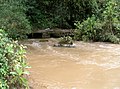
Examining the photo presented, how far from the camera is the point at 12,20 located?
1225cm

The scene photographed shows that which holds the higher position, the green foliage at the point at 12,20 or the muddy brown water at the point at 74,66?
the green foliage at the point at 12,20

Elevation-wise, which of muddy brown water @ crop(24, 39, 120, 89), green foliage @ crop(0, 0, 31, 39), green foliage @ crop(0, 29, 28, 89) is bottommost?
muddy brown water @ crop(24, 39, 120, 89)

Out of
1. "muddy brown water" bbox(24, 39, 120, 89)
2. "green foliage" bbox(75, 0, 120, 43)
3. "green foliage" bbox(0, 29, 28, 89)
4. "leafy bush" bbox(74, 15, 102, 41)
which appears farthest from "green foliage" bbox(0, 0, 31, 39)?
"green foliage" bbox(0, 29, 28, 89)

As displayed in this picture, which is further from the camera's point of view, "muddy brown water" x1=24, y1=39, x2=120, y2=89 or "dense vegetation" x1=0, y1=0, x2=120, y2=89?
"dense vegetation" x1=0, y1=0, x2=120, y2=89

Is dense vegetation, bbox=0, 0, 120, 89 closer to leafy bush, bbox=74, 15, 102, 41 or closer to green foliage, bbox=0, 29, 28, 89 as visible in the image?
leafy bush, bbox=74, 15, 102, 41

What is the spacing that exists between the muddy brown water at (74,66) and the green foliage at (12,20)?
77cm

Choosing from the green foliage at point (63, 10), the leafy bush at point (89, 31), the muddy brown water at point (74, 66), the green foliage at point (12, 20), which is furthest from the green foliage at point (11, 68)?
the green foliage at point (63, 10)

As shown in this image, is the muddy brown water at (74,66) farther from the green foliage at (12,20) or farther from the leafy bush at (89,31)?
the leafy bush at (89,31)

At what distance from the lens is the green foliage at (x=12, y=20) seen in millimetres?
11847

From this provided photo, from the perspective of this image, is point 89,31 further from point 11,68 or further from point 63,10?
point 11,68

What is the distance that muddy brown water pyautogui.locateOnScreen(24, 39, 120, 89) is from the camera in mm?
7089

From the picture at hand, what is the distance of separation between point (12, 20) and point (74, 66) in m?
4.63

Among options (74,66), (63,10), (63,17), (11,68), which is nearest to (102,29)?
(63,17)

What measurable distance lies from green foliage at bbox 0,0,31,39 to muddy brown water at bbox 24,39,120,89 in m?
0.77
